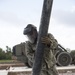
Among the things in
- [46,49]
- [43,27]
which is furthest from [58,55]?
[43,27]

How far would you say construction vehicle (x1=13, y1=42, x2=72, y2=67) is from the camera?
1903cm

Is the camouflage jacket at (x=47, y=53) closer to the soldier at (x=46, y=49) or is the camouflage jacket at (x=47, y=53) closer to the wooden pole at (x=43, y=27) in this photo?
the soldier at (x=46, y=49)

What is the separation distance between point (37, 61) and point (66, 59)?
16.5 m

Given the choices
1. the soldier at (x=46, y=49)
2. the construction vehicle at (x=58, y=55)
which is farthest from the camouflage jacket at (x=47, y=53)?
the construction vehicle at (x=58, y=55)

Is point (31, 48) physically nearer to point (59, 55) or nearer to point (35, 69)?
point (35, 69)

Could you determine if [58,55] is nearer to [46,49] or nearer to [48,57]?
[48,57]

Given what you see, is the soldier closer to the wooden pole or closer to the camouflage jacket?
the camouflage jacket

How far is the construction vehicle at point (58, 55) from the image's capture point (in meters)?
19.0

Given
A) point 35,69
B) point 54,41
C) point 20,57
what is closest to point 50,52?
point 54,41

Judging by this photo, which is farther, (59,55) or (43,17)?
(59,55)

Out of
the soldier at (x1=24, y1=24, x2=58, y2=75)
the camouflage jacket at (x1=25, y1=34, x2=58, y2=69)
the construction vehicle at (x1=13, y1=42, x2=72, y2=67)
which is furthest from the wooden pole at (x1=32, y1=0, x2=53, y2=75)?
the construction vehicle at (x1=13, y1=42, x2=72, y2=67)

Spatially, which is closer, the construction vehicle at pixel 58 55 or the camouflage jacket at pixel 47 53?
the camouflage jacket at pixel 47 53

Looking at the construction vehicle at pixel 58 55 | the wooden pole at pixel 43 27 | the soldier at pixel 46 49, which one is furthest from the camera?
the construction vehicle at pixel 58 55

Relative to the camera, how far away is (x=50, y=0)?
339 cm
